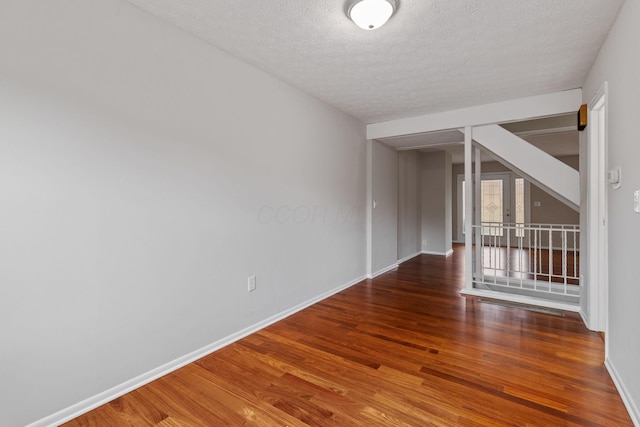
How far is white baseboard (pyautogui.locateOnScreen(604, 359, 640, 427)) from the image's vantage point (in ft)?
4.97

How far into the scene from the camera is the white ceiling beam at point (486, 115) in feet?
10.2

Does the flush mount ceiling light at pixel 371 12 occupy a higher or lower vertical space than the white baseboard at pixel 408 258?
higher

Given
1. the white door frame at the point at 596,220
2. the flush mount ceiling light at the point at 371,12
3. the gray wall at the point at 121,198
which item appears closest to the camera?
the gray wall at the point at 121,198

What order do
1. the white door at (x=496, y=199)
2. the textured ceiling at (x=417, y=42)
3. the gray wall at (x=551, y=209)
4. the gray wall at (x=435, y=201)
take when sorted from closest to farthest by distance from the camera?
1. the textured ceiling at (x=417, y=42)
2. the gray wall at (x=435, y=201)
3. the gray wall at (x=551, y=209)
4. the white door at (x=496, y=199)

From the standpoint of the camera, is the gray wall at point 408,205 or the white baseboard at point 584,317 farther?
the gray wall at point 408,205

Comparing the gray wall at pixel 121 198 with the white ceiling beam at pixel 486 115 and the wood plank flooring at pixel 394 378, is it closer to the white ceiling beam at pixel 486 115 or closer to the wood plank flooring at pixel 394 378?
the wood plank flooring at pixel 394 378

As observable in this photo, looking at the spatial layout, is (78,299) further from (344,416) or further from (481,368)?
(481,368)

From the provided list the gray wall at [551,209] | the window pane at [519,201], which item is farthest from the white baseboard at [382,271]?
the gray wall at [551,209]

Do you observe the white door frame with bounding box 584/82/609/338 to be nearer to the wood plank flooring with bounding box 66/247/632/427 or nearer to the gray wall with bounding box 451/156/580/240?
the wood plank flooring with bounding box 66/247/632/427

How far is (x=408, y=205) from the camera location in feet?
20.1

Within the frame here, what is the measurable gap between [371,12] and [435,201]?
556 centimetres

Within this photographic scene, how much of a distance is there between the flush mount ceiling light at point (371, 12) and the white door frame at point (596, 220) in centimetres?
196

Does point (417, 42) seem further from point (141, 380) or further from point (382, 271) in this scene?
point (382, 271)

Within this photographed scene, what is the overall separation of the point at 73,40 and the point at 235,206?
1392 mm
